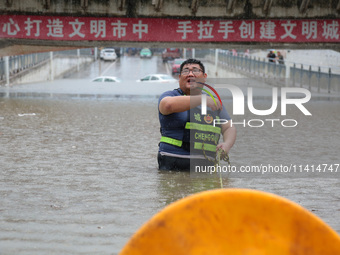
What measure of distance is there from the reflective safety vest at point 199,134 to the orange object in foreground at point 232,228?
5146 millimetres

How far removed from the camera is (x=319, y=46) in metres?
25.9

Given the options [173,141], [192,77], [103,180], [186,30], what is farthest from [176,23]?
[192,77]

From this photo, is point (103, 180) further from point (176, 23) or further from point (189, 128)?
point (176, 23)

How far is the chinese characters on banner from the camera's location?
2500 centimetres

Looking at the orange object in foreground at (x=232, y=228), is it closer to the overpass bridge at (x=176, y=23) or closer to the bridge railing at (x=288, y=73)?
the overpass bridge at (x=176, y=23)

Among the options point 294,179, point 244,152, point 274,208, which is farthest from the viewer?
point 244,152

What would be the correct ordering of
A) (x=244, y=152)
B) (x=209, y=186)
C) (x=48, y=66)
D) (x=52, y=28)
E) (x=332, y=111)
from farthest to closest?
(x=48, y=66), (x=52, y=28), (x=332, y=111), (x=244, y=152), (x=209, y=186)

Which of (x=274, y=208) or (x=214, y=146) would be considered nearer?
(x=274, y=208)

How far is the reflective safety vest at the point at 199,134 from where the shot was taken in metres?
7.88

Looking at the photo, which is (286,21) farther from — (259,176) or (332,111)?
(259,176)

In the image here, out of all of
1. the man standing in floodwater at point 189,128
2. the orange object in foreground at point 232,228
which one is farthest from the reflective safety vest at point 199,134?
the orange object in foreground at point 232,228

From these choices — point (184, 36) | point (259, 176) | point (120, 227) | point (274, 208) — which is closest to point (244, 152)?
point (259, 176)

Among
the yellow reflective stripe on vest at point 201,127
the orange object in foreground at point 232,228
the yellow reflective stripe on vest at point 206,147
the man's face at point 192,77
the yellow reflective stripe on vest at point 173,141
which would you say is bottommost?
the yellow reflective stripe on vest at point 206,147

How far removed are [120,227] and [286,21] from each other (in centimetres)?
2071
